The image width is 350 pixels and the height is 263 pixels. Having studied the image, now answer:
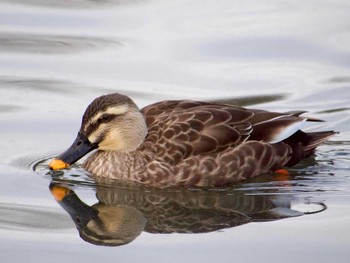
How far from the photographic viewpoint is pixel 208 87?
1512 cm

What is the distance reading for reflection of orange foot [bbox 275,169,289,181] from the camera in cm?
1240

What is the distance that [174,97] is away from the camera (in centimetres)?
1474

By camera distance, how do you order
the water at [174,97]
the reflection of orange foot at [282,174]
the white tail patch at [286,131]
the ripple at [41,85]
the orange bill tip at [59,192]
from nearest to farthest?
1. the water at [174,97]
2. the orange bill tip at [59,192]
3. the reflection of orange foot at [282,174]
4. the white tail patch at [286,131]
5. the ripple at [41,85]

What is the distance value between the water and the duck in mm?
205

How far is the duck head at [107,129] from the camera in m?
12.1

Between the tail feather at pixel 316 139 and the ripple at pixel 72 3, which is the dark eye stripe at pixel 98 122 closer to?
the tail feather at pixel 316 139

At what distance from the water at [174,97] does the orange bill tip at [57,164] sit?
7.0 inches

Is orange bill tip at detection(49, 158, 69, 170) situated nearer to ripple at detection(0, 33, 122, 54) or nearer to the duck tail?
the duck tail

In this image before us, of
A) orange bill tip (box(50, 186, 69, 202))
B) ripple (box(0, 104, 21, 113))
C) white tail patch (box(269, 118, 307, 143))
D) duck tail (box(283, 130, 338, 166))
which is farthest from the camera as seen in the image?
ripple (box(0, 104, 21, 113))

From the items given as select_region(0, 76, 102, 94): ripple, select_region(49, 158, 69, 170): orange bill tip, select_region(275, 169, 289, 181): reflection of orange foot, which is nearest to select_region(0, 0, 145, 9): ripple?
select_region(0, 76, 102, 94): ripple

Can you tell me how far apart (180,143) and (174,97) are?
2.68 meters

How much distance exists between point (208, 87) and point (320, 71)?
161cm

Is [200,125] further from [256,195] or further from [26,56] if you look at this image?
[26,56]

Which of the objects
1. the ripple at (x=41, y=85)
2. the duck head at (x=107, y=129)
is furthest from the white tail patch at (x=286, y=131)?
the ripple at (x=41, y=85)
